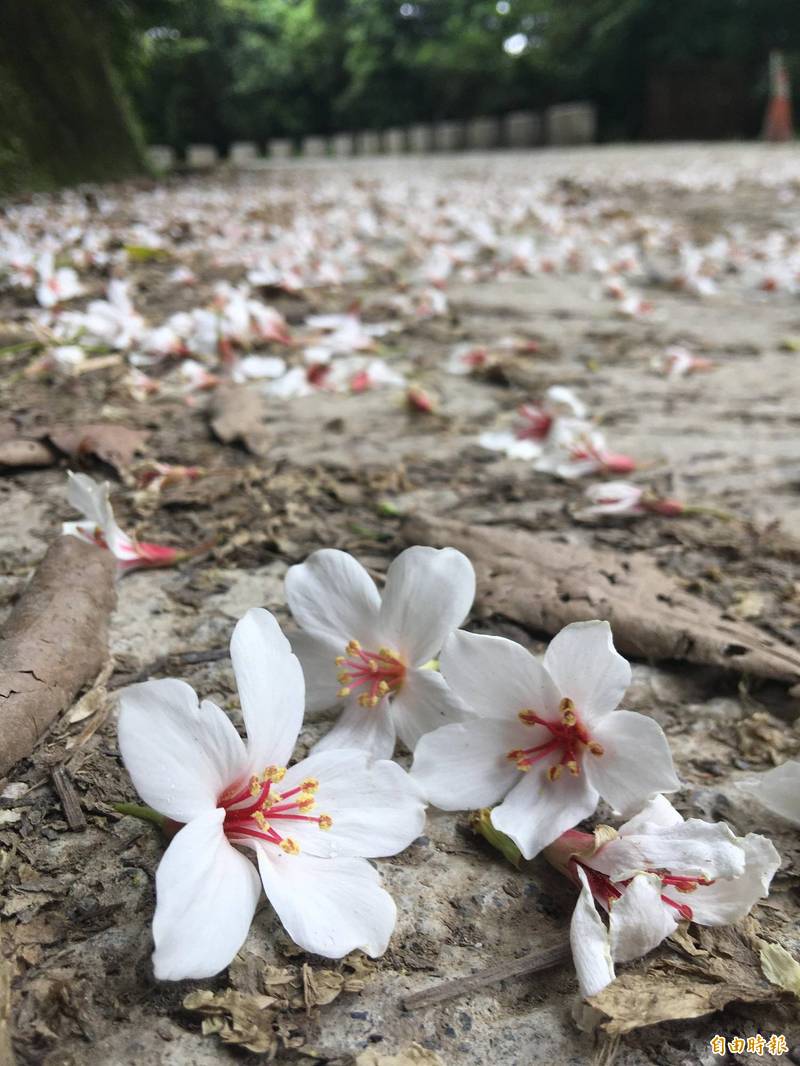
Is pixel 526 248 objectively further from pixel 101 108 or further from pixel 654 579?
pixel 101 108

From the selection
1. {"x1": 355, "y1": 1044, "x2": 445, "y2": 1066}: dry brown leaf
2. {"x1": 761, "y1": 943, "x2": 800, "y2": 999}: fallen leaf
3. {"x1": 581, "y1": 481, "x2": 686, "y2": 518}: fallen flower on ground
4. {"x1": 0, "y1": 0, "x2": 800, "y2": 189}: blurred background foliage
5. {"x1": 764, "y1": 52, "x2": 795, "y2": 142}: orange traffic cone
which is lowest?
{"x1": 761, "y1": 943, "x2": 800, "y2": 999}: fallen leaf

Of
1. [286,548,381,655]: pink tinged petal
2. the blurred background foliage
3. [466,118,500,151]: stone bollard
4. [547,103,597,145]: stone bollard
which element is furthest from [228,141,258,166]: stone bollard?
[286,548,381,655]: pink tinged petal

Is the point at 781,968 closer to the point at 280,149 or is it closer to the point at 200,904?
the point at 200,904

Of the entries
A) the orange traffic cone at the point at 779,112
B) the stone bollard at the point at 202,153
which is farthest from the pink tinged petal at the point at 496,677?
the stone bollard at the point at 202,153

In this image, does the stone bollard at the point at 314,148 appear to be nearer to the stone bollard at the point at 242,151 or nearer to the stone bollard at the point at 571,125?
the stone bollard at the point at 242,151

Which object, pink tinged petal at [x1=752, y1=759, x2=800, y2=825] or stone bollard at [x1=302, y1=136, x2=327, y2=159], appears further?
stone bollard at [x1=302, y1=136, x2=327, y2=159]

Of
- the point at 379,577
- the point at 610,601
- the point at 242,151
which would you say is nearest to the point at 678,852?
the point at 610,601

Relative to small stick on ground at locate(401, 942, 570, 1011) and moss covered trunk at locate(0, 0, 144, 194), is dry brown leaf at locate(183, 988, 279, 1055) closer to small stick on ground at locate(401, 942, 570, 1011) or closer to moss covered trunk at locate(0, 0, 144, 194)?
small stick on ground at locate(401, 942, 570, 1011)
